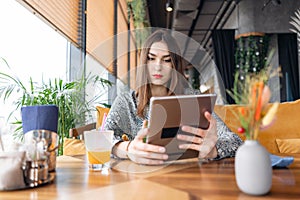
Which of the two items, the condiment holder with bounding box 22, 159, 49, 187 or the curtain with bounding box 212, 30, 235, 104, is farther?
the curtain with bounding box 212, 30, 235, 104

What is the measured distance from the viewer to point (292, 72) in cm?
726

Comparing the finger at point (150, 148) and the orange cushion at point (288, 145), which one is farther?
the orange cushion at point (288, 145)

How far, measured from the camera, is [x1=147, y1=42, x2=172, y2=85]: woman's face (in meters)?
1.59

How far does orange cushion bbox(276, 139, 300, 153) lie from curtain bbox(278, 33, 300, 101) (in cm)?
534

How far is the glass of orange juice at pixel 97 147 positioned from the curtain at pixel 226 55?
22.1 ft

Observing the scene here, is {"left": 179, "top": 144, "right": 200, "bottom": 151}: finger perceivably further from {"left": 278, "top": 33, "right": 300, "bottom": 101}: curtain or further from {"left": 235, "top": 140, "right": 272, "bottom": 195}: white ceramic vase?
{"left": 278, "top": 33, "right": 300, "bottom": 101}: curtain

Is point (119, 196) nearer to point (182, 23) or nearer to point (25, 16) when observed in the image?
point (25, 16)

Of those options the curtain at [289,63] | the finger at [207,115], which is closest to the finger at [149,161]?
the finger at [207,115]

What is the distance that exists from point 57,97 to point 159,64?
1.25m

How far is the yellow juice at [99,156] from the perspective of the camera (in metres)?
0.98

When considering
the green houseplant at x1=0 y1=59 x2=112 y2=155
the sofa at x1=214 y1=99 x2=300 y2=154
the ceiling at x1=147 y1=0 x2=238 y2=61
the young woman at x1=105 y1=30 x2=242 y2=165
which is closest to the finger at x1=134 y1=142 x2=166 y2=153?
the young woman at x1=105 y1=30 x2=242 y2=165

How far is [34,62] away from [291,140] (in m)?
2.03

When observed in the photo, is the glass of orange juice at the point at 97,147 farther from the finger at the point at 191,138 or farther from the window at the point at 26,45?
the window at the point at 26,45

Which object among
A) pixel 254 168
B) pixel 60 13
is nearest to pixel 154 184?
pixel 254 168
